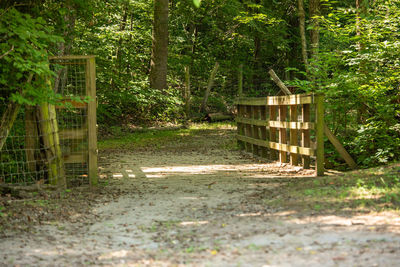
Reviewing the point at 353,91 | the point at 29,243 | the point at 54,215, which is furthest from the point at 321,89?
the point at 29,243

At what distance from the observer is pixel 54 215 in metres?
6.08

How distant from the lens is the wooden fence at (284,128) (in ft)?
28.9

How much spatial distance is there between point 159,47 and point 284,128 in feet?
A: 36.4

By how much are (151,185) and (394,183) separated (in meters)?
4.00

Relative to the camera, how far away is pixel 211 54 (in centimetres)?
2475

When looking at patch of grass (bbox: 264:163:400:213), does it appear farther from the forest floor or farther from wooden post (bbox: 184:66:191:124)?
wooden post (bbox: 184:66:191:124)

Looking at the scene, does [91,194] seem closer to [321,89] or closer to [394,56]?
[321,89]

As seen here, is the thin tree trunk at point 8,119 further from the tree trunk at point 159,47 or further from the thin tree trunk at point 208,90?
the thin tree trunk at point 208,90

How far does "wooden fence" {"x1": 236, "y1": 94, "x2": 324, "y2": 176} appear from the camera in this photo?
28.9 ft

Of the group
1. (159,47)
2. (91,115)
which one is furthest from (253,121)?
(159,47)

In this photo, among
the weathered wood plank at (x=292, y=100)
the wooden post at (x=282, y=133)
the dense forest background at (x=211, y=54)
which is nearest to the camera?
the dense forest background at (x=211, y=54)

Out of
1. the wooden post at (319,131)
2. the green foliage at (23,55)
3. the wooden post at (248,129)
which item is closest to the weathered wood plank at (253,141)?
the wooden post at (248,129)

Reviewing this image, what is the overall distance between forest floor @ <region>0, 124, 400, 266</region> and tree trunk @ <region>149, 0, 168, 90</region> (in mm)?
11685

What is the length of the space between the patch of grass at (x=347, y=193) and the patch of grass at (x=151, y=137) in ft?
27.2
